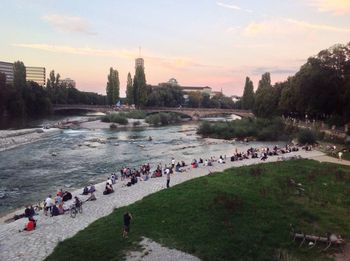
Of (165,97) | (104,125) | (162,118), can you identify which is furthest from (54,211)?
(165,97)

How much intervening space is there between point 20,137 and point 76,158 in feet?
88.6

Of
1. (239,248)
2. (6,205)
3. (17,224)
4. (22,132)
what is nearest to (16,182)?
(6,205)

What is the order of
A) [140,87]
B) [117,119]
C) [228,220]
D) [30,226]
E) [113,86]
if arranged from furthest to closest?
[113,86] → [140,87] → [117,119] → [30,226] → [228,220]

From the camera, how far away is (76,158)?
60.9 meters

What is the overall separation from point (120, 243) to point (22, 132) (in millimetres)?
73934

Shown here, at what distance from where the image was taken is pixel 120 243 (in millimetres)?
21578

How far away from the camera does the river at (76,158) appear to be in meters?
41.4

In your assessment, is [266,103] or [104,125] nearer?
[266,103]

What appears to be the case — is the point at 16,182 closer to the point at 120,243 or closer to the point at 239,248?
the point at 120,243

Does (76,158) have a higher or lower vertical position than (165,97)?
lower

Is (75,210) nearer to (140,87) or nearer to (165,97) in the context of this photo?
(140,87)

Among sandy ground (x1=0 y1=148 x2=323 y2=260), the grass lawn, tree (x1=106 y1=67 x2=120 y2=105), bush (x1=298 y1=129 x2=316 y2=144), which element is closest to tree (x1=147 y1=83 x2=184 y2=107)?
tree (x1=106 y1=67 x2=120 y2=105)

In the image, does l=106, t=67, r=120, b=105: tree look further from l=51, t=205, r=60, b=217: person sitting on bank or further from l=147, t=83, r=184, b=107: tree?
l=51, t=205, r=60, b=217: person sitting on bank

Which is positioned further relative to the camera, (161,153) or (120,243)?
(161,153)
